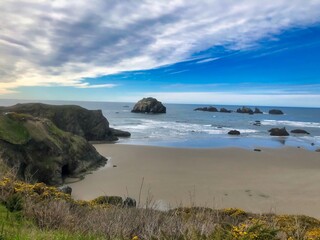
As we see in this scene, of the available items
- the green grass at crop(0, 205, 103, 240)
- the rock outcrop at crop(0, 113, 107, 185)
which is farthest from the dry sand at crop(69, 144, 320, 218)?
the green grass at crop(0, 205, 103, 240)

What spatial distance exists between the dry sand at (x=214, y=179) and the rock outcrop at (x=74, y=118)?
9.62 m

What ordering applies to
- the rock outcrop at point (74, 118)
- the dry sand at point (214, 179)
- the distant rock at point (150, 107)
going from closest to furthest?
the dry sand at point (214, 179) < the rock outcrop at point (74, 118) < the distant rock at point (150, 107)

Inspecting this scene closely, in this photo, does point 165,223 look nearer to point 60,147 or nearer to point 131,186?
point 131,186

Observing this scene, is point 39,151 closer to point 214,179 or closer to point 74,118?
point 214,179

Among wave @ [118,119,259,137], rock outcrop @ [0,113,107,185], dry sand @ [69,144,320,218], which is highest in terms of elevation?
rock outcrop @ [0,113,107,185]

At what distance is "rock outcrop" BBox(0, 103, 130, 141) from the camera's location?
37312mm

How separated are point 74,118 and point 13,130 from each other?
66.8 feet

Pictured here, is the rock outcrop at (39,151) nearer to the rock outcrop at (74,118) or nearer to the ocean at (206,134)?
the ocean at (206,134)

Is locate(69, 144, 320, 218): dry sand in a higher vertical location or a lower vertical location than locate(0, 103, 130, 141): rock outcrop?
lower

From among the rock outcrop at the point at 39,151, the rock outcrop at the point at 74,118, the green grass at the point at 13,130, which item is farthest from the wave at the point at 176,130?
the green grass at the point at 13,130

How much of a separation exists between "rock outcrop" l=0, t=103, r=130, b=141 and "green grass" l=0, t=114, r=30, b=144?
18.1 meters

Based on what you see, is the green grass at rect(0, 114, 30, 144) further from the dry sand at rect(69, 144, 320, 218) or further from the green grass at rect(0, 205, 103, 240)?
the green grass at rect(0, 205, 103, 240)

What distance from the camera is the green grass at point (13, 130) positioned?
17.4 m

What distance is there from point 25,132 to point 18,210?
43.8 feet
